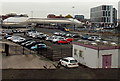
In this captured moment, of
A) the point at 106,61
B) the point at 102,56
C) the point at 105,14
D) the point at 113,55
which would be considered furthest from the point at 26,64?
A: the point at 105,14

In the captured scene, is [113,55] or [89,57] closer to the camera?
[113,55]

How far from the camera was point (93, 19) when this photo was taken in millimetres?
79750

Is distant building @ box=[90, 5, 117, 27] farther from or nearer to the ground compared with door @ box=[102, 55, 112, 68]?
farther from the ground

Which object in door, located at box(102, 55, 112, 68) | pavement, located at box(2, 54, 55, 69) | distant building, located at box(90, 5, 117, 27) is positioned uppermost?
distant building, located at box(90, 5, 117, 27)

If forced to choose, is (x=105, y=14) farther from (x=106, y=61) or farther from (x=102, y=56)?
(x=102, y=56)

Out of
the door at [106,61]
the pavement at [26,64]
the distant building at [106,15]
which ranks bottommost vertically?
the pavement at [26,64]

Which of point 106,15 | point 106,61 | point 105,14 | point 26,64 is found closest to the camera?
point 106,61

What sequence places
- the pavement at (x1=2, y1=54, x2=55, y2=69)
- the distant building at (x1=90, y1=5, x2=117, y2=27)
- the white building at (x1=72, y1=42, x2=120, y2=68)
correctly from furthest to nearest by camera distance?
the distant building at (x1=90, y1=5, x2=117, y2=27) → the pavement at (x1=2, y1=54, x2=55, y2=69) → the white building at (x1=72, y1=42, x2=120, y2=68)

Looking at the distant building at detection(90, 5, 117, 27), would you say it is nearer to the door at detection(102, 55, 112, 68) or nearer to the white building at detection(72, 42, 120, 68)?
the white building at detection(72, 42, 120, 68)

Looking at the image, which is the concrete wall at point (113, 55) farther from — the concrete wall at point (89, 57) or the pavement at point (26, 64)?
the pavement at point (26, 64)

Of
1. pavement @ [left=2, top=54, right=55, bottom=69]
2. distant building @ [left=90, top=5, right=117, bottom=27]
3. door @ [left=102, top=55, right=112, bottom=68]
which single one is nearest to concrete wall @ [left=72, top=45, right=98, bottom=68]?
door @ [left=102, top=55, right=112, bottom=68]

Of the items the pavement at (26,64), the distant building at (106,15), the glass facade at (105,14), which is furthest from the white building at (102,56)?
the glass facade at (105,14)

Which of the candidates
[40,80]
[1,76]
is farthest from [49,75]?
[1,76]

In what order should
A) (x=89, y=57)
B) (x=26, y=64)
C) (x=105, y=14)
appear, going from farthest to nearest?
(x=105, y=14) < (x=26, y=64) < (x=89, y=57)
